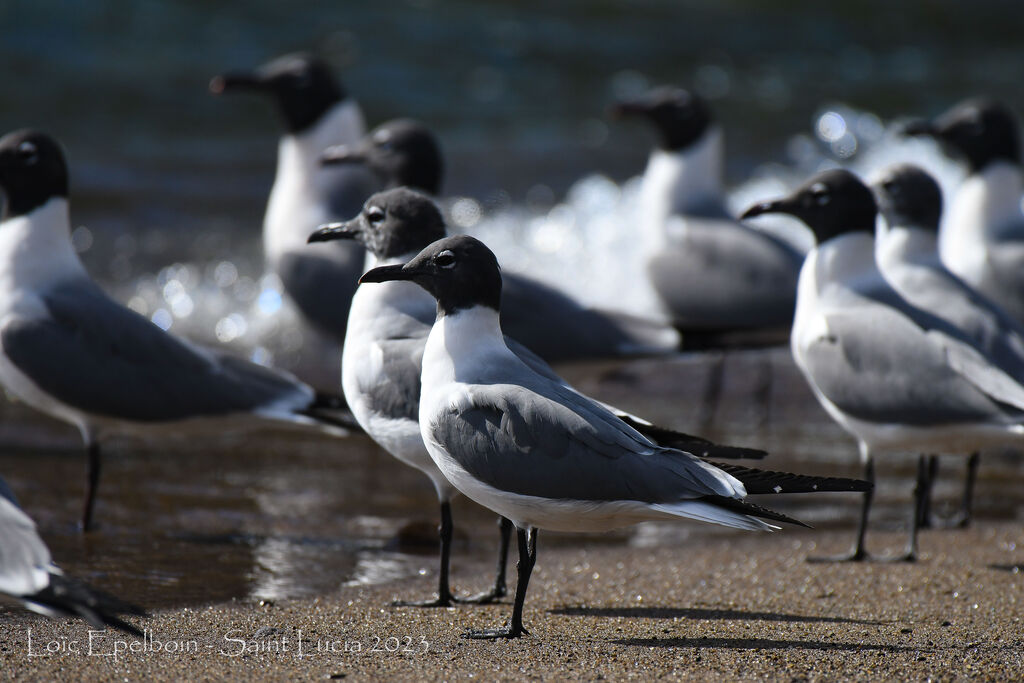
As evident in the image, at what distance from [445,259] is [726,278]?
13.6 ft

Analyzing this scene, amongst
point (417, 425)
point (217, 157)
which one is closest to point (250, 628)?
point (417, 425)

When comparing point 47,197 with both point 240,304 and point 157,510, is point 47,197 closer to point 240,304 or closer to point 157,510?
point 157,510

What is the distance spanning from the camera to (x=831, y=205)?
237 inches

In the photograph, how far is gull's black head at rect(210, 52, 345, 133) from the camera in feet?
29.6

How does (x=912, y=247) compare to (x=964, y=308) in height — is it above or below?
above

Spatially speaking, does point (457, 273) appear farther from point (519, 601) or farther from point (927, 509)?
point (927, 509)

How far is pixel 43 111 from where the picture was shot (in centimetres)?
1529

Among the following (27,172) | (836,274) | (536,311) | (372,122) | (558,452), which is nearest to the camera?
(558,452)

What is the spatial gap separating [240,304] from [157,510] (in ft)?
18.3

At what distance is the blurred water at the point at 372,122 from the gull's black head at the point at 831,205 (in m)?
1.52

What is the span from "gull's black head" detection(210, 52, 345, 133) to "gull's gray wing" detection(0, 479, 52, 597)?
578 centimetres

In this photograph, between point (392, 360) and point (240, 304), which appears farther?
point (240, 304)

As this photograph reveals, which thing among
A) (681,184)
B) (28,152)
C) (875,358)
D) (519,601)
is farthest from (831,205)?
(28,152)

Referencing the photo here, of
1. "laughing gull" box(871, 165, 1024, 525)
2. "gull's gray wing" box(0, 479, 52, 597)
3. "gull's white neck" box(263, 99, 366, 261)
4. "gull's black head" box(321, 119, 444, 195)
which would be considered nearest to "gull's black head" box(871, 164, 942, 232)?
"laughing gull" box(871, 165, 1024, 525)
